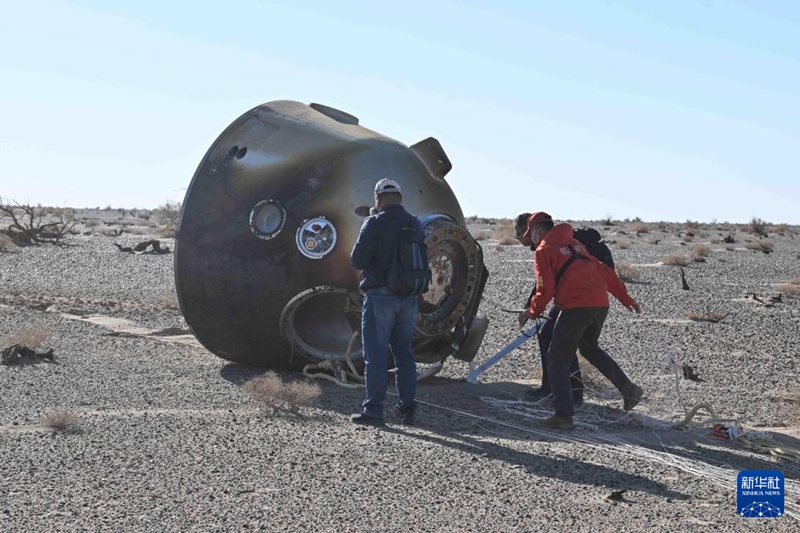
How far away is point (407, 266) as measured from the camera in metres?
9.59

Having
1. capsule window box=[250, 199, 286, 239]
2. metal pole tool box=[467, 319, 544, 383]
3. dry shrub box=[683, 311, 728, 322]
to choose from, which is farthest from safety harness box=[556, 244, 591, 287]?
dry shrub box=[683, 311, 728, 322]

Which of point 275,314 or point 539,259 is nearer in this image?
point 539,259

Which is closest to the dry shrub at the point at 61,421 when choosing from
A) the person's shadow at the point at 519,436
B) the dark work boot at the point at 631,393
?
the person's shadow at the point at 519,436

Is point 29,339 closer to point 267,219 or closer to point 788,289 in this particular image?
point 267,219

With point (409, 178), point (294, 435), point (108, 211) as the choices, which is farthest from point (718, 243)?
point (108, 211)

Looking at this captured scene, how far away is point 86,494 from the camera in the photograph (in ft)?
23.5

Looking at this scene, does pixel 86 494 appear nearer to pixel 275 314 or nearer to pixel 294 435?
pixel 294 435

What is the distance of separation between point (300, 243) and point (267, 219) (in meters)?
0.40

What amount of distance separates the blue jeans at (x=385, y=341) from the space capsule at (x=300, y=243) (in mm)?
1217

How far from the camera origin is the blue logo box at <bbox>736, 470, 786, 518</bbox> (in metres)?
7.16

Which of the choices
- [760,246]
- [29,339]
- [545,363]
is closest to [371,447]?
[545,363]

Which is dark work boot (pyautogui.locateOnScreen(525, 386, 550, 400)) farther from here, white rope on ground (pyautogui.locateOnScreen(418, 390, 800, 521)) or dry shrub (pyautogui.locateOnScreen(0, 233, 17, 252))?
dry shrub (pyautogui.locateOnScreen(0, 233, 17, 252))

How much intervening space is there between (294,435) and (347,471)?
1.16m

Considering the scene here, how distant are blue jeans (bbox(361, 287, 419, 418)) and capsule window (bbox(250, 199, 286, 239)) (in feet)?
5.30
